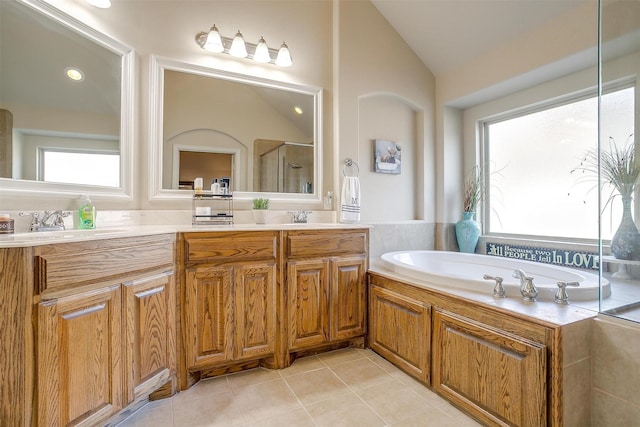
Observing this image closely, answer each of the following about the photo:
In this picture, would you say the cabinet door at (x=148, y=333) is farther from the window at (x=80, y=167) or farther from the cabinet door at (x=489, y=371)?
the cabinet door at (x=489, y=371)

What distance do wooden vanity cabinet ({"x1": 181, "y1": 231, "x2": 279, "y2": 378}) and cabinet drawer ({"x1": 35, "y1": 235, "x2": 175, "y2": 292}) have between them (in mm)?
197

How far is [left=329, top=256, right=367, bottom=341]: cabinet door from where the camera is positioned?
2070 mm

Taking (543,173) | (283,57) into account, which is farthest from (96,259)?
(543,173)

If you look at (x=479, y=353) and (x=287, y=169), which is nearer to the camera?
(x=479, y=353)

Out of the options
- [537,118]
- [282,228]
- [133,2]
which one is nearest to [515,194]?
[537,118]

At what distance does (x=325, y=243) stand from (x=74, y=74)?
5.68 ft

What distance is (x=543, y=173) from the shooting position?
2.61 m

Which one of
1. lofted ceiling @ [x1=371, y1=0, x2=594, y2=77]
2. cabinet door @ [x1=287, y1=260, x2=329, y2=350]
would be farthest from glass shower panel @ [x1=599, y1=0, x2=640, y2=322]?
cabinet door @ [x1=287, y1=260, x2=329, y2=350]

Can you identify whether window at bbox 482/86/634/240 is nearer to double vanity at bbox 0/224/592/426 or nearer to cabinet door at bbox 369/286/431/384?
double vanity at bbox 0/224/592/426

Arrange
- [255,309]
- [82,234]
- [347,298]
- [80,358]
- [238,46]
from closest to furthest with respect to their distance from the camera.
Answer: [80,358] → [82,234] → [255,309] → [347,298] → [238,46]

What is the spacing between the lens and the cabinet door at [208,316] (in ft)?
5.50

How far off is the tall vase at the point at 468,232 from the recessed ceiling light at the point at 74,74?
3096 mm

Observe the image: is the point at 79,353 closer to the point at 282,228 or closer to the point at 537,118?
the point at 282,228

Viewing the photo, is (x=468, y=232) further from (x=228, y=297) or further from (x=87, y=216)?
(x=87, y=216)
